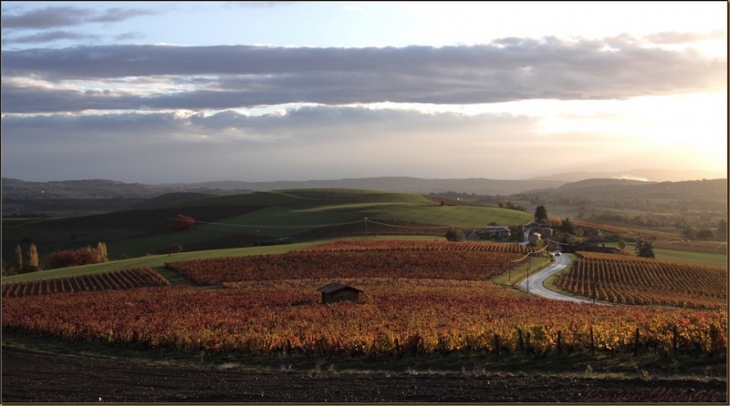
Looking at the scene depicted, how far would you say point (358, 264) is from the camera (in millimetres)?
55594

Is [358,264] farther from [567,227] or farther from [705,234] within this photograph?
[705,234]

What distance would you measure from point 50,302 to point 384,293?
727 inches

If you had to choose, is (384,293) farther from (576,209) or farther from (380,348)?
(576,209)

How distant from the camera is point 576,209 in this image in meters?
142

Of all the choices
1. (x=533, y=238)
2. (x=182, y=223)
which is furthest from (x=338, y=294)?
(x=182, y=223)

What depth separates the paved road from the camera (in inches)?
1719

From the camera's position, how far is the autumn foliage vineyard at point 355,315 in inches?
757

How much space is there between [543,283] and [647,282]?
776 centimetres

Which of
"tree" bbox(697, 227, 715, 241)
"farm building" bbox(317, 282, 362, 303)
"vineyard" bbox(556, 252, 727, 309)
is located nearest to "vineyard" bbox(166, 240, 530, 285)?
"vineyard" bbox(556, 252, 727, 309)

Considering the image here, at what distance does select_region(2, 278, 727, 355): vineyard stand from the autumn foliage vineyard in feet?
0.17

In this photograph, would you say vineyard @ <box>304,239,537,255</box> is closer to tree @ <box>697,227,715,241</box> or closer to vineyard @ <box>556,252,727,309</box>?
vineyard @ <box>556,252,727,309</box>

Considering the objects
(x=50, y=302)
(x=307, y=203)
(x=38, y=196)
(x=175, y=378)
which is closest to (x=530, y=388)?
(x=175, y=378)

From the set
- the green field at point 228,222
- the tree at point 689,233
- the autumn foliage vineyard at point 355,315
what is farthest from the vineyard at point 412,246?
the tree at point 689,233

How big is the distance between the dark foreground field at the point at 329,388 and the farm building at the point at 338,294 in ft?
58.0
